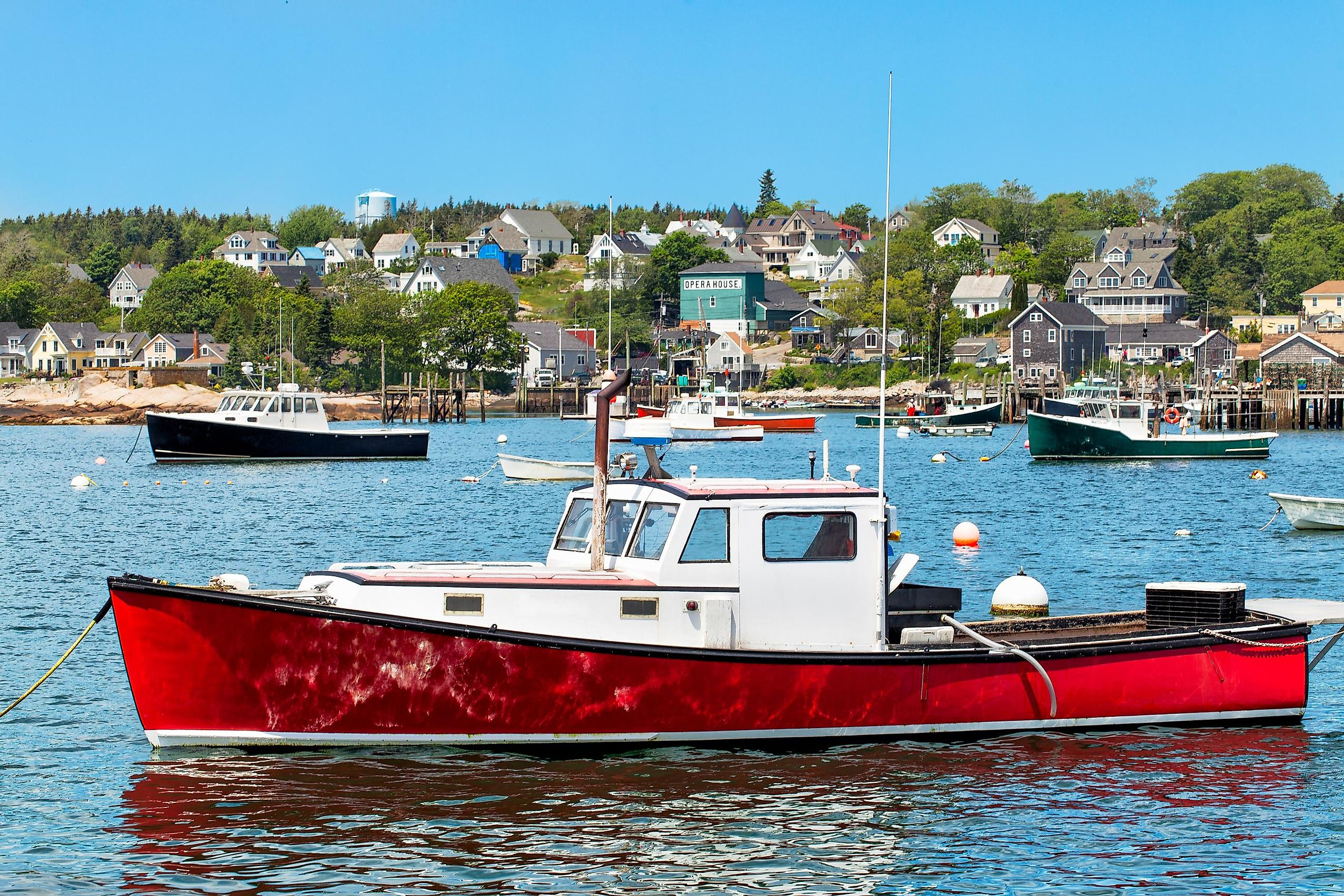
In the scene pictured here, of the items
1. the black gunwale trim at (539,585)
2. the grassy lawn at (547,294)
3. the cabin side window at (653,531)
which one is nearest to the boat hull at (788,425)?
the grassy lawn at (547,294)

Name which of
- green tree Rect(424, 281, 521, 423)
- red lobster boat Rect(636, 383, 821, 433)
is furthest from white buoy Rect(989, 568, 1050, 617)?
green tree Rect(424, 281, 521, 423)

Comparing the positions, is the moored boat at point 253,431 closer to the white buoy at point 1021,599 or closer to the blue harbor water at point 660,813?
the blue harbor water at point 660,813

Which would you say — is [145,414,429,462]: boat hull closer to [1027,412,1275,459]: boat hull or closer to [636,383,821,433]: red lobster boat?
[1027,412,1275,459]: boat hull

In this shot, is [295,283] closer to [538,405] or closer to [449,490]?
[538,405]

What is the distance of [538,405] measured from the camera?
13700cm

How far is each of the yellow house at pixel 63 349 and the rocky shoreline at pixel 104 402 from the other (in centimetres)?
1383

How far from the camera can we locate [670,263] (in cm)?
17788

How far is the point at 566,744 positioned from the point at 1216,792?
6.70 m

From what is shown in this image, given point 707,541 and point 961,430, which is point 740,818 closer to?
point 707,541

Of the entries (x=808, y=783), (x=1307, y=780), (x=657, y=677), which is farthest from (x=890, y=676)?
(x=1307, y=780)

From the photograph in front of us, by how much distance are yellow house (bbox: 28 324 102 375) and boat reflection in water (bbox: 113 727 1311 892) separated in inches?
5979

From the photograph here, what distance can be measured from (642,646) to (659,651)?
197mm

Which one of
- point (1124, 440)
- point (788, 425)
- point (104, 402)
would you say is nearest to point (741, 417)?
point (788, 425)

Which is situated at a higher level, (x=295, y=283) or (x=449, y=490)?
(x=295, y=283)
